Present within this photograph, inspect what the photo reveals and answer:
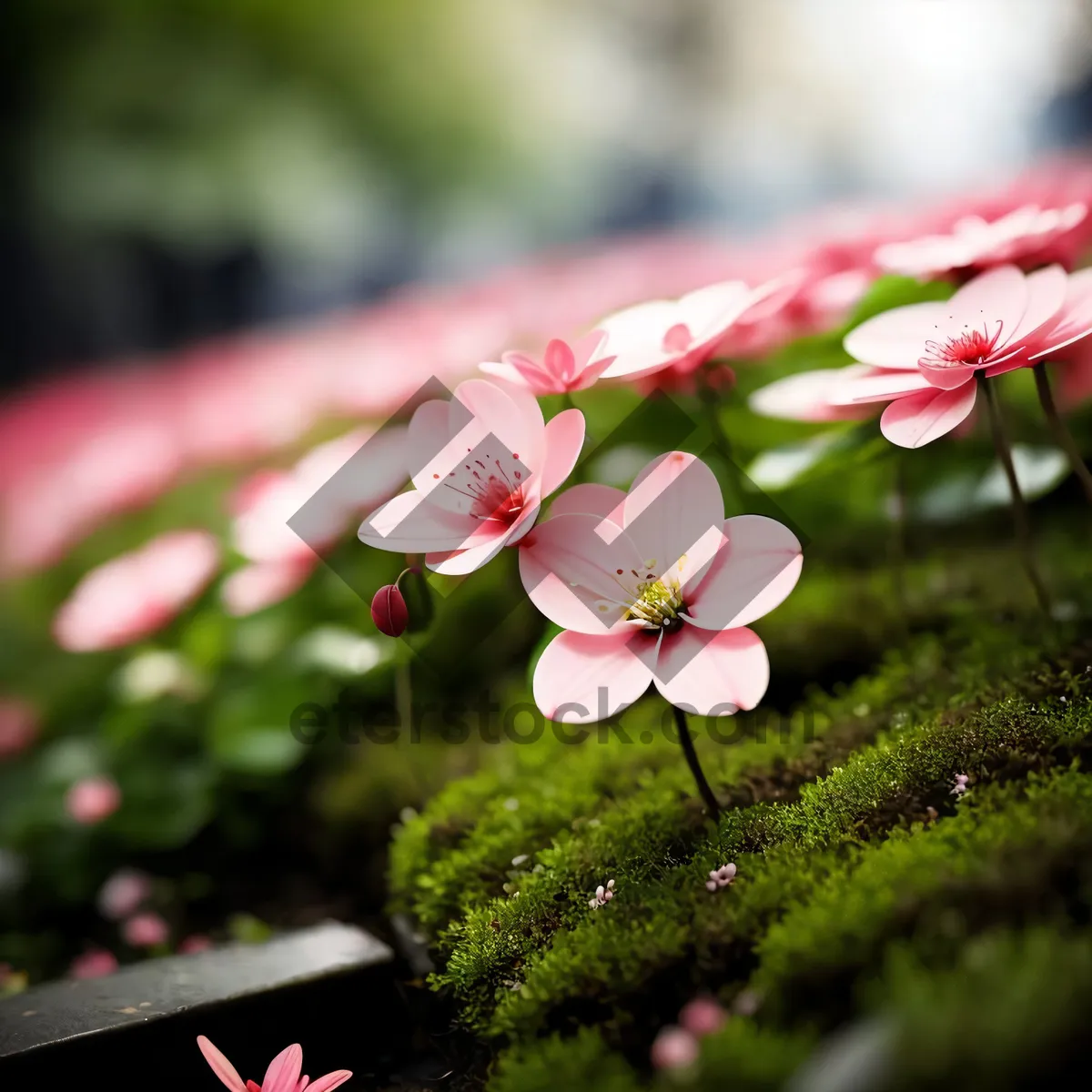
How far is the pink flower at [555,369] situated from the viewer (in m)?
0.44

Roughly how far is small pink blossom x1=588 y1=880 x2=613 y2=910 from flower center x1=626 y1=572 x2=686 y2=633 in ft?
0.45

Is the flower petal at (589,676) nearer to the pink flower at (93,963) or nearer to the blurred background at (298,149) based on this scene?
the pink flower at (93,963)

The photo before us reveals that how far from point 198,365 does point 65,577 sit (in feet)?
3.39

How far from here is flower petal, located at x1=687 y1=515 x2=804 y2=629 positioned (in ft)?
1.25

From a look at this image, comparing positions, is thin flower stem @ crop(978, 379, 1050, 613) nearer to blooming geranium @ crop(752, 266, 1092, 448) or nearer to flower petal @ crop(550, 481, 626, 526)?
blooming geranium @ crop(752, 266, 1092, 448)

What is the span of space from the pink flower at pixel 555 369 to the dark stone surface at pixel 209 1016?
1.21 feet

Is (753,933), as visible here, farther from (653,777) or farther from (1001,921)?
(653,777)

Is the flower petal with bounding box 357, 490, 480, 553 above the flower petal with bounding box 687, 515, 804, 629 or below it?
above

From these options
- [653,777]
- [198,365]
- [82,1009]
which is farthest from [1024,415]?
[198,365]

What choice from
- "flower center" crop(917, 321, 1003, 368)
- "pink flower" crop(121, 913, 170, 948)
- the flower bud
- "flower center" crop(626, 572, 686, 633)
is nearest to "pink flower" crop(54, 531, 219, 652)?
"pink flower" crop(121, 913, 170, 948)

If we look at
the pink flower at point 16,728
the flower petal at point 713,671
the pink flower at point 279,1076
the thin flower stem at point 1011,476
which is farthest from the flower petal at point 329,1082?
the pink flower at point 16,728

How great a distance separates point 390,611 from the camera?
44 cm

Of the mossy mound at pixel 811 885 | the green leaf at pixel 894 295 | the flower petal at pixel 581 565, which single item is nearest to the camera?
the mossy mound at pixel 811 885

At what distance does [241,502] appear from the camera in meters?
0.70
